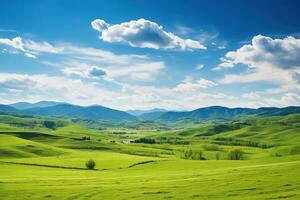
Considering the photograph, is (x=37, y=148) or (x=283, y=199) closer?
(x=283, y=199)

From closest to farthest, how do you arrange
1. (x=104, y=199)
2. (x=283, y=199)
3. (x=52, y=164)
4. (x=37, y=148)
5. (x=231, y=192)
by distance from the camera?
(x=283, y=199), (x=231, y=192), (x=104, y=199), (x=52, y=164), (x=37, y=148)

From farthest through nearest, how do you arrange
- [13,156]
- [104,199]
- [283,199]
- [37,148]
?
[37,148] → [13,156] → [104,199] → [283,199]

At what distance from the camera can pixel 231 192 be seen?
47062 millimetres

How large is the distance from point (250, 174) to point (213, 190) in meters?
12.1

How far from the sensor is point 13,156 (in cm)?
16525

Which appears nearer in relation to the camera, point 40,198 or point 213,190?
point 213,190

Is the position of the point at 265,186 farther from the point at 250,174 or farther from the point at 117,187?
the point at 117,187

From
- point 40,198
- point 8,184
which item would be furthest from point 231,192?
point 8,184

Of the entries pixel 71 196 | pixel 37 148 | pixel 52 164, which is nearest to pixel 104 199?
pixel 71 196

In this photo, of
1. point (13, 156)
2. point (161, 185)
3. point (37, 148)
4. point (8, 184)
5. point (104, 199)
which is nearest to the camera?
point (104, 199)

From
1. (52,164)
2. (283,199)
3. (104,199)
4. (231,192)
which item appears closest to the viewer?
(283,199)

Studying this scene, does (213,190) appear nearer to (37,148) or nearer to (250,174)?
(250,174)

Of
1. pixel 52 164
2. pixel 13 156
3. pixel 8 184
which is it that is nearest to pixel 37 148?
pixel 13 156

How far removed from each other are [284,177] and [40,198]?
3557 centimetres
